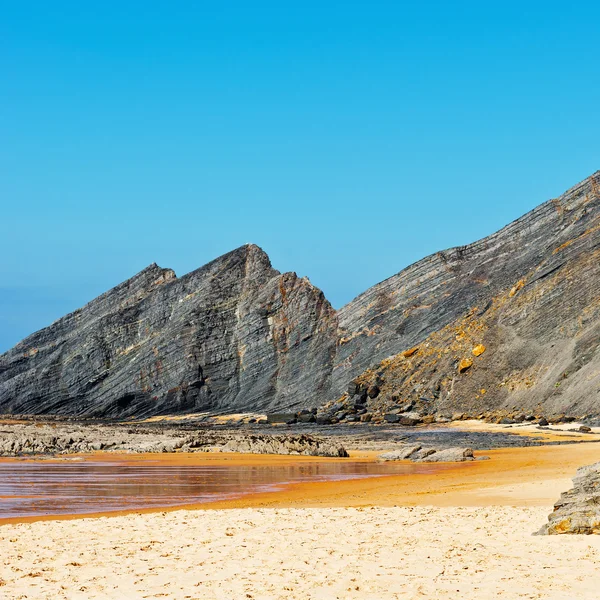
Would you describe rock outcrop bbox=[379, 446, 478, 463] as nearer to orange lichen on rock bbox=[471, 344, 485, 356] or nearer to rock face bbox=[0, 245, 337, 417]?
orange lichen on rock bbox=[471, 344, 485, 356]

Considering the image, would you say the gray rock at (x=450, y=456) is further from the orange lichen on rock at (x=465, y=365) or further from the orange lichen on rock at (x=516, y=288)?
the orange lichen on rock at (x=516, y=288)

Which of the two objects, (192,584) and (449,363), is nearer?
(192,584)

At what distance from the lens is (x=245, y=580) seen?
33.2 feet

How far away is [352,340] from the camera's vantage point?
78.6 m

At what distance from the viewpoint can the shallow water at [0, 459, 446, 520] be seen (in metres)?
18.6

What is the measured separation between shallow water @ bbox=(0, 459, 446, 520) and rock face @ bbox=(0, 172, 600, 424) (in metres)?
23.9

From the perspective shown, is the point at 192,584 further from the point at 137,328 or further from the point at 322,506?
the point at 137,328

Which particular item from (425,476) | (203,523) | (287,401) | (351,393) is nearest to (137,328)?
(287,401)

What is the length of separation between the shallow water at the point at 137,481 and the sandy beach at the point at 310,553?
2.49 metres

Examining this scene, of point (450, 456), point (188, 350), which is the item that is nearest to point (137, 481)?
point (450, 456)

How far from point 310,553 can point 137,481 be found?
1291 cm

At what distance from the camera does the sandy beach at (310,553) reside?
970 cm

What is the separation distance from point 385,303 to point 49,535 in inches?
2680

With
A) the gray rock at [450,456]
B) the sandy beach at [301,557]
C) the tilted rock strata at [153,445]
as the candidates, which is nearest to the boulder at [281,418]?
the tilted rock strata at [153,445]
